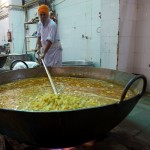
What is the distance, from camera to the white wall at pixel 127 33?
3.27 metres

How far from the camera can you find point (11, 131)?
3.64 feet

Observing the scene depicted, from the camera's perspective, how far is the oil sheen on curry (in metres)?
1.28

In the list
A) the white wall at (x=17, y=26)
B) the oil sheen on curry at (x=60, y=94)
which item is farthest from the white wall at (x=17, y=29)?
the oil sheen on curry at (x=60, y=94)

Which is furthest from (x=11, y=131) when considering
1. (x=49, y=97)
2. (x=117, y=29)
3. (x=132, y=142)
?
(x=117, y=29)

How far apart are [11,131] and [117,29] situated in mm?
2615

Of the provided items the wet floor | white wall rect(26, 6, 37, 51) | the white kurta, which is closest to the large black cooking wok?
the wet floor

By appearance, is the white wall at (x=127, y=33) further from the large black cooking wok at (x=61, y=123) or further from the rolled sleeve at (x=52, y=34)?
the large black cooking wok at (x=61, y=123)

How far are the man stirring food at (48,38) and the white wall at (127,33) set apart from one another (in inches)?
42.5

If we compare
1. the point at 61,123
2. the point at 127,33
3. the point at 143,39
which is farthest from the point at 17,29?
the point at 61,123

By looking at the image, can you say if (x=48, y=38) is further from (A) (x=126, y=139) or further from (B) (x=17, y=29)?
(B) (x=17, y=29)

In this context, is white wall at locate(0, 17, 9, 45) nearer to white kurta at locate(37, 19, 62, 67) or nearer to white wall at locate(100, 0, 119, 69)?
white kurta at locate(37, 19, 62, 67)

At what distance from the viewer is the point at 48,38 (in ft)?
9.43

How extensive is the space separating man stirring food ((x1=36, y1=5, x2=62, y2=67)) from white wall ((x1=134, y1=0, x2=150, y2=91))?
1.41 m

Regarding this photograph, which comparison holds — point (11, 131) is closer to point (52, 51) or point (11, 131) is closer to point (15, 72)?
point (15, 72)
